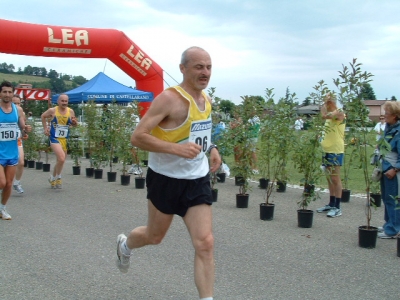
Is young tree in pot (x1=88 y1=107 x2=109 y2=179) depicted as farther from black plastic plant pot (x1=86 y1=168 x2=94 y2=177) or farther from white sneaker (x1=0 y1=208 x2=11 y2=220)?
white sneaker (x1=0 y1=208 x2=11 y2=220)

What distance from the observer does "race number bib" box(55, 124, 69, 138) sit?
1190cm

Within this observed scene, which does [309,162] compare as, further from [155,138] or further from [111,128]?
[111,128]

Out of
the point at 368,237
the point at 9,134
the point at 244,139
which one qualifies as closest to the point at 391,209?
the point at 368,237

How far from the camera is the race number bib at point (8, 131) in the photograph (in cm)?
868

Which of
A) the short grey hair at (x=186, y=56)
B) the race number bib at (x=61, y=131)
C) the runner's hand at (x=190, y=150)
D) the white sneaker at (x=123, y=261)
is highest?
the short grey hair at (x=186, y=56)

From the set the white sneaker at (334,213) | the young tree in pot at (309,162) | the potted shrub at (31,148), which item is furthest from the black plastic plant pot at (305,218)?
the potted shrub at (31,148)

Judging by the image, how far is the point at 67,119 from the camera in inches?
476

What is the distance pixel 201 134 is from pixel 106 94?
56.3 feet

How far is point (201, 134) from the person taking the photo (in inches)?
177

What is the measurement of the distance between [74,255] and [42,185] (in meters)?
7.19

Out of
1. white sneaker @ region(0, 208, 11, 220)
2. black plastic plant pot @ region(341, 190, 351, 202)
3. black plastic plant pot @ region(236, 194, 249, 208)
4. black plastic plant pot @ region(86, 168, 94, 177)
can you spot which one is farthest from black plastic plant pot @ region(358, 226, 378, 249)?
black plastic plant pot @ region(86, 168, 94, 177)

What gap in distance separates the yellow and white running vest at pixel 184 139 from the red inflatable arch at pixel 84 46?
41.1ft

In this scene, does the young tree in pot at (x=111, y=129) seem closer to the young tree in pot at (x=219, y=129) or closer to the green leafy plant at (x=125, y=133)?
the green leafy plant at (x=125, y=133)

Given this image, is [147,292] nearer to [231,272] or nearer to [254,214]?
[231,272]
